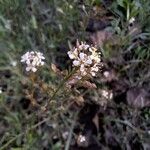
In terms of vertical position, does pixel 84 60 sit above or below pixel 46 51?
below

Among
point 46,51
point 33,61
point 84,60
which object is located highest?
point 46,51

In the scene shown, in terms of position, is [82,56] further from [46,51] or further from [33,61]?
[46,51]

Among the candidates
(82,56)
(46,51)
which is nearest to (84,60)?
(82,56)

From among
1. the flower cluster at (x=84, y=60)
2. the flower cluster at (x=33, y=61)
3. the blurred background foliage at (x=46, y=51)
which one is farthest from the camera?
the blurred background foliage at (x=46, y=51)

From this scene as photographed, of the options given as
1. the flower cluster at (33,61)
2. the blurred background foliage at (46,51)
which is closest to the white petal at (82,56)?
the flower cluster at (33,61)

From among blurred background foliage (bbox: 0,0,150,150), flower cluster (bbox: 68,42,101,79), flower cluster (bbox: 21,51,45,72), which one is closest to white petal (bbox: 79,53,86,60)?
flower cluster (bbox: 68,42,101,79)

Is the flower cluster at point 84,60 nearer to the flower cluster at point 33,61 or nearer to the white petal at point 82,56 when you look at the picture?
the white petal at point 82,56

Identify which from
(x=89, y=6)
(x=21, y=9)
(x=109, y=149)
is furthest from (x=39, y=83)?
(x=109, y=149)

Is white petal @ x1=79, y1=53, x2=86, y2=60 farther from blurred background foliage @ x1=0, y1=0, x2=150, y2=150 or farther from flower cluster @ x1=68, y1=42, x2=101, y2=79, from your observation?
blurred background foliage @ x1=0, y1=0, x2=150, y2=150

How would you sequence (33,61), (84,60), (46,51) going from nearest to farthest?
(84,60)
(33,61)
(46,51)
